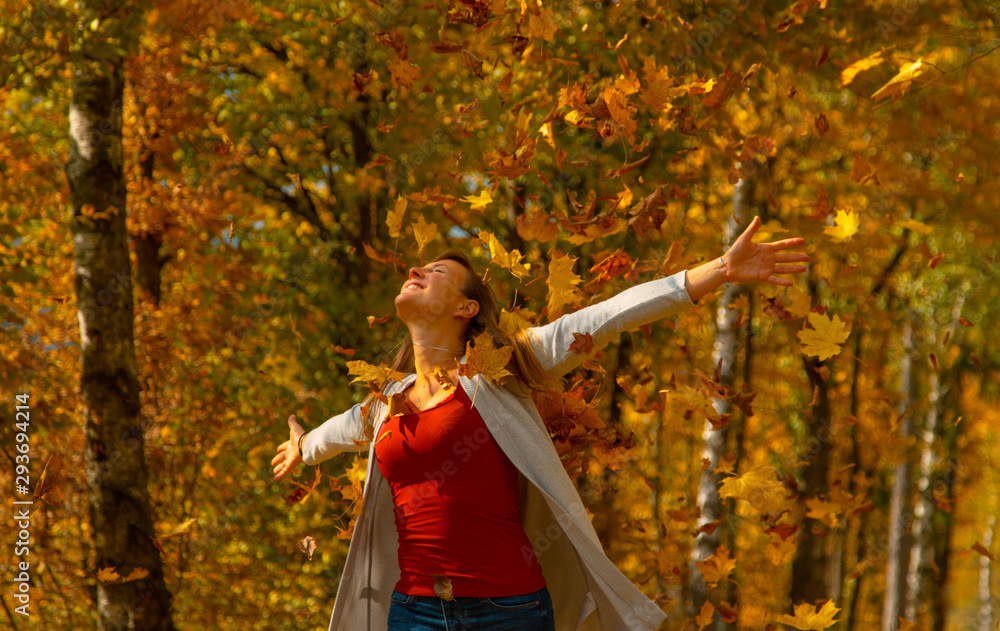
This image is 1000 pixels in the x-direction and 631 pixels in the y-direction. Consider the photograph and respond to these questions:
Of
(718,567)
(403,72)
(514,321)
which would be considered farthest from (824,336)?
(403,72)

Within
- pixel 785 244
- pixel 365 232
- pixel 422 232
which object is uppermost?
pixel 365 232

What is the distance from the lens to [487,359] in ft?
9.08

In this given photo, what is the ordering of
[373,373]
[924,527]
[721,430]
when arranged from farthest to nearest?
[924,527] < [721,430] < [373,373]

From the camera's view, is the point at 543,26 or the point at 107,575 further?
the point at 107,575

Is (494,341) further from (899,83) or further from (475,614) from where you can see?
(899,83)

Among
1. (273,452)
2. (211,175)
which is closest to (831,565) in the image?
(273,452)

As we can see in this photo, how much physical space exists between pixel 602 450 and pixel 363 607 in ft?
3.97

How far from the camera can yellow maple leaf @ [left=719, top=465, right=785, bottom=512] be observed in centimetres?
342

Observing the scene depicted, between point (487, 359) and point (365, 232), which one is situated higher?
point (365, 232)

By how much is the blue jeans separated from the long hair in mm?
677

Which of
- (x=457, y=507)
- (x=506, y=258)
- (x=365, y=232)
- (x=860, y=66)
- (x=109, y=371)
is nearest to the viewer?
(x=457, y=507)

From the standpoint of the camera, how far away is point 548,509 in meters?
2.93

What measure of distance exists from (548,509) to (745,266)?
41.0 inches

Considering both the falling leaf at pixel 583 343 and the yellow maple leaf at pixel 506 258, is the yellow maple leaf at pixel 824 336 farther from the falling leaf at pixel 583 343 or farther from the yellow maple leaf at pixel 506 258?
the yellow maple leaf at pixel 506 258
